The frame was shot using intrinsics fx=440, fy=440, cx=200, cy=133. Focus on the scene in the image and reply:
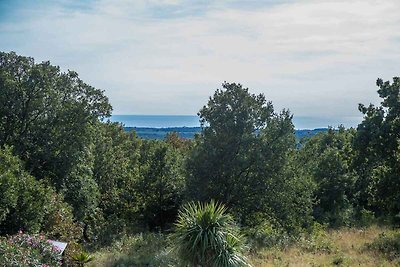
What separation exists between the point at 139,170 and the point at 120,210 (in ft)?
8.81

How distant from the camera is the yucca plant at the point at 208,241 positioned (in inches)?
436

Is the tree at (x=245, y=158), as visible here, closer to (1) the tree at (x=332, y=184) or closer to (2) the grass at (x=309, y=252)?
(2) the grass at (x=309, y=252)

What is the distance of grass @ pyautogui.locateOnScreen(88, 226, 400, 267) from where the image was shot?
14.5 metres

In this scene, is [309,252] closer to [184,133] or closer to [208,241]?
[208,241]

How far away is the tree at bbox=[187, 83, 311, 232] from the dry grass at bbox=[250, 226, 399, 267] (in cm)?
297

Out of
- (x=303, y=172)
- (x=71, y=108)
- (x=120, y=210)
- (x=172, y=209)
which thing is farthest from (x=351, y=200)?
(x=71, y=108)

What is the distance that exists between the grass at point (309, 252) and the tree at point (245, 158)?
241cm

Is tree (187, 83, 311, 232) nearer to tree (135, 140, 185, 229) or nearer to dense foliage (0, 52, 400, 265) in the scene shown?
dense foliage (0, 52, 400, 265)

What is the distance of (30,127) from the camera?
18797 millimetres

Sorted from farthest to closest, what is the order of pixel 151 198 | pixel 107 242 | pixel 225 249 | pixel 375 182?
pixel 151 198 < pixel 107 242 < pixel 375 182 < pixel 225 249

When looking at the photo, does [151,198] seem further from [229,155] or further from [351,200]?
[351,200]

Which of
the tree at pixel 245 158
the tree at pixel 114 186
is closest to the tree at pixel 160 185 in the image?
the tree at pixel 114 186

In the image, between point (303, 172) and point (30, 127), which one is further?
point (303, 172)

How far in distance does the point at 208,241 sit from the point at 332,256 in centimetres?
625
